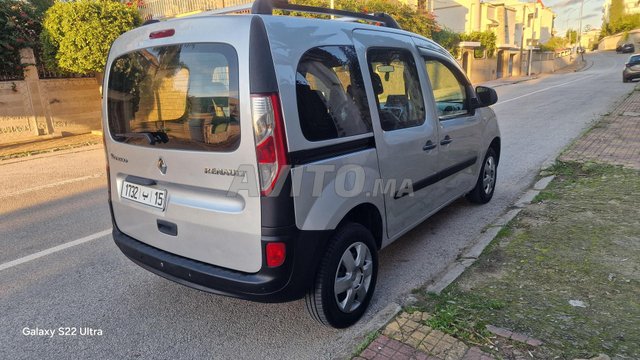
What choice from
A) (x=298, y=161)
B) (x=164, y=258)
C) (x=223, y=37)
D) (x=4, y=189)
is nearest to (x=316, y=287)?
(x=298, y=161)

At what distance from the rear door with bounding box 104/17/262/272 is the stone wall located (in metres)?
10.9

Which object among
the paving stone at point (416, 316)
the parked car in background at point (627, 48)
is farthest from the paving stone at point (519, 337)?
the parked car in background at point (627, 48)

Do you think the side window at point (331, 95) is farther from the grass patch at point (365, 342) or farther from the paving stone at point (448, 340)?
the paving stone at point (448, 340)

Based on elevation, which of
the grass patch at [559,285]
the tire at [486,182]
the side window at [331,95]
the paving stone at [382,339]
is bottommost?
the grass patch at [559,285]

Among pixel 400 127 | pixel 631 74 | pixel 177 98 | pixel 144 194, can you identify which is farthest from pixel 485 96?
pixel 631 74

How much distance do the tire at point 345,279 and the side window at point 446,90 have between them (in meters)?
1.61

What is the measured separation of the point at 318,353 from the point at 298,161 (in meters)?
1.21

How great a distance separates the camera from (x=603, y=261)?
3.58 metres

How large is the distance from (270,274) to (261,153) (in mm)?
Result: 679

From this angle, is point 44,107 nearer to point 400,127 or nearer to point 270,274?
point 400,127

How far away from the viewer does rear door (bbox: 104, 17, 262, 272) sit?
2.38m

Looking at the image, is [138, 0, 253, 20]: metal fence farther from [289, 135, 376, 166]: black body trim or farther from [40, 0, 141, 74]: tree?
[289, 135, 376, 166]: black body trim

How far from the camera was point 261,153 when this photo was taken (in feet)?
7.59

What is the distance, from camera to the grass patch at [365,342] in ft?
8.37
